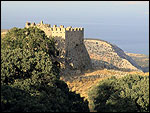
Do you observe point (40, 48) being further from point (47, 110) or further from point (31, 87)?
point (47, 110)

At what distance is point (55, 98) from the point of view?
19891 mm

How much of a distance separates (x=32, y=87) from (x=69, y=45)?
20330 mm

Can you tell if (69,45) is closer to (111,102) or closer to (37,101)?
(111,102)

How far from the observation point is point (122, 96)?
2250cm

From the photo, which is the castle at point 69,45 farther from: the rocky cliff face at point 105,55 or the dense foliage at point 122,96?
the rocky cliff face at point 105,55

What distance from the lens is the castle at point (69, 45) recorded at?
39.0 metres

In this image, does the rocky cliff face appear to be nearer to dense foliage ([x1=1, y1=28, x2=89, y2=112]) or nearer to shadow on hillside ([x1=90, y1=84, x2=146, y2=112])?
shadow on hillside ([x1=90, y1=84, x2=146, y2=112])

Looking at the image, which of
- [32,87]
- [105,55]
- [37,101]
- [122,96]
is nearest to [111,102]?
[122,96]

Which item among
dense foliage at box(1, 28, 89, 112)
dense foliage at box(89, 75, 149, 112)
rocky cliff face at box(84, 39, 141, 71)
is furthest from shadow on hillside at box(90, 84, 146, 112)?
rocky cliff face at box(84, 39, 141, 71)

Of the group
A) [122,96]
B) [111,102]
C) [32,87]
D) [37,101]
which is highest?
[32,87]

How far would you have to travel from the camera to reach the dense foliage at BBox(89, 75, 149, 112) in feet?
69.4

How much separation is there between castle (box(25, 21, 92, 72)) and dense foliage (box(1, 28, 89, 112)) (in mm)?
14002

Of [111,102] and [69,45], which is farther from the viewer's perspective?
[69,45]

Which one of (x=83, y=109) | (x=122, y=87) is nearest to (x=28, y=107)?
(x=83, y=109)
